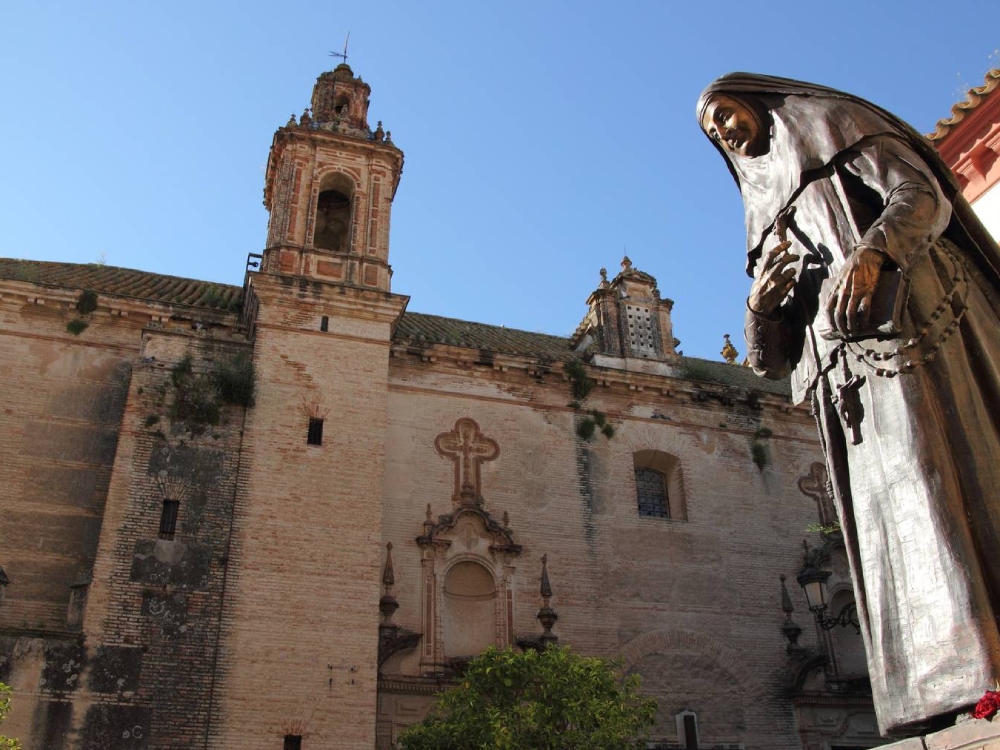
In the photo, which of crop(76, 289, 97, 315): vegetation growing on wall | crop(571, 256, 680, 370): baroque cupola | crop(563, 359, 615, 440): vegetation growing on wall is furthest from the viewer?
crop(571, 256, 680, 370): baroque cupola

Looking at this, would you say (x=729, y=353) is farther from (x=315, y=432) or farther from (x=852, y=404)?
(x=852, y=404)

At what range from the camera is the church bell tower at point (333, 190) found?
1734 cm

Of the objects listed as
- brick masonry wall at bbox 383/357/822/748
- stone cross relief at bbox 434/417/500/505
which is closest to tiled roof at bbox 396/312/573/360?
brick masonry wall at bbox 383/357/822/748

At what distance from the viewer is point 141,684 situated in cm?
1248

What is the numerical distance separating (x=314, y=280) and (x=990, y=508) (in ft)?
46.3

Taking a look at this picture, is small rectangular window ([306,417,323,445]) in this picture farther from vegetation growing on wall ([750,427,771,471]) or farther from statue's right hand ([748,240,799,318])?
statue's right hand ([748,240,799,318])

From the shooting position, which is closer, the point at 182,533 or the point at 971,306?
the point at 971,306

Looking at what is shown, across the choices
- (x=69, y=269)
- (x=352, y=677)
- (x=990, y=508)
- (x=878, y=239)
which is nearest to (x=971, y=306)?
(x=878, y=239)

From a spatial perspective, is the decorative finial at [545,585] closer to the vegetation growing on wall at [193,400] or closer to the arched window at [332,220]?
the vegetation growing on wall at [193,400]

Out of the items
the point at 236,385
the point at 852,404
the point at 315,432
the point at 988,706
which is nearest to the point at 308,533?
the point at 315,432

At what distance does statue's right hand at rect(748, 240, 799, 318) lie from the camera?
3947 mm

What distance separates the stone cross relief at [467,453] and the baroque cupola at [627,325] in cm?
329

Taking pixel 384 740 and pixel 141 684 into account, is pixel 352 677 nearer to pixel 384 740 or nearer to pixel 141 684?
pixel 384 740

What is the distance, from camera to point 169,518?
45.4ft
